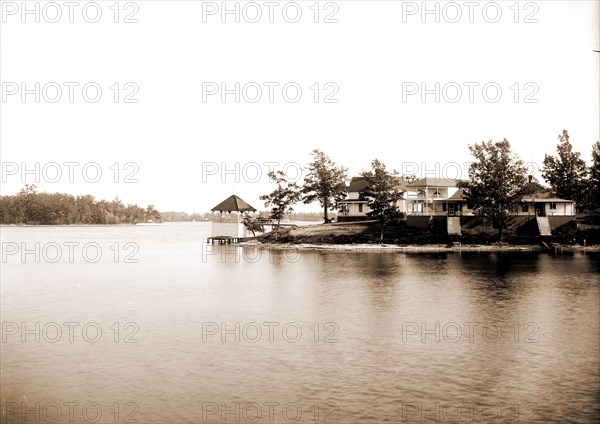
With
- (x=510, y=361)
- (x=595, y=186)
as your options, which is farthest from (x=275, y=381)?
(x=595, y=186)

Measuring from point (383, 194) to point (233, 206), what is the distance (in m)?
27.2

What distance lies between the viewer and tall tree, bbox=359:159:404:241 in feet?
250

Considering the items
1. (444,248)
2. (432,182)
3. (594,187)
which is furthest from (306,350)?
(594,187)

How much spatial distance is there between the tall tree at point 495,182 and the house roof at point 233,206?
121ft

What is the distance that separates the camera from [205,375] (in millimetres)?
18094

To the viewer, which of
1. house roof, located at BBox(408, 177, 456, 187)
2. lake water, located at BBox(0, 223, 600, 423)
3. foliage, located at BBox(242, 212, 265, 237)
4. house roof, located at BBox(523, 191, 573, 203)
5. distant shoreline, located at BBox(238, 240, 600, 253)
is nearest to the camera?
lake water, located at BBox(0, 223, 600, 423)

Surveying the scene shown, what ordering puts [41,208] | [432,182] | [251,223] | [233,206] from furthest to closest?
[41,208] < [251,223] < [233,206] < [432,182]

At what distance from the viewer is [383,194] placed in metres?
76.4

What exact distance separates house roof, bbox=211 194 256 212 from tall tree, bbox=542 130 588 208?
167 ft

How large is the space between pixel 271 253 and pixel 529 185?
121ft

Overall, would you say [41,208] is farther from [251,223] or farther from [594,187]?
[594,187]

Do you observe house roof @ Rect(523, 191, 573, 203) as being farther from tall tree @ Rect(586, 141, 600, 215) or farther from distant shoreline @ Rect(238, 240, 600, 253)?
distant shoreline @ Rect(238, 240, 600, 253)

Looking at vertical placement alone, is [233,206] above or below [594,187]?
below

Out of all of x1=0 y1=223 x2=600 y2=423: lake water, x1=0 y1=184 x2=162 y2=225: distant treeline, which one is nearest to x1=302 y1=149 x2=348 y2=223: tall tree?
x1=0 y1=223 x2=600 y2=423: lake water
